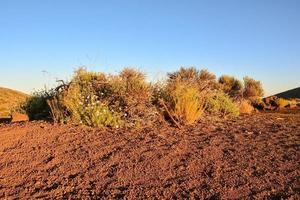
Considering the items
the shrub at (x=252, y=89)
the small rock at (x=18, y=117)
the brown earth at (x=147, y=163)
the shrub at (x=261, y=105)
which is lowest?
the brown earth at (x=147, y=163)

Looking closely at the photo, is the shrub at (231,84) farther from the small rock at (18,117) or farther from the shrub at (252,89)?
the small rock at (18,117)

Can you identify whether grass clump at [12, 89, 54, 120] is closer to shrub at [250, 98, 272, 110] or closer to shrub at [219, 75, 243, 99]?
shrub at [250, 98, 272, 110]

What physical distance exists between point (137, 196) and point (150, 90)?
5.92 m

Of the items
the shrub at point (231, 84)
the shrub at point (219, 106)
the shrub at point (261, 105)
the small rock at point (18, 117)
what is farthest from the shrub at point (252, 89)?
the small rock at point (18, 117)

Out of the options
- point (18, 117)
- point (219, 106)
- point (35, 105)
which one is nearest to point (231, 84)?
point (219, 106)

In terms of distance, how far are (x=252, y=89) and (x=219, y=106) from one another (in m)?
13.5

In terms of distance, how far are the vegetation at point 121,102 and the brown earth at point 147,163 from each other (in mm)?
594

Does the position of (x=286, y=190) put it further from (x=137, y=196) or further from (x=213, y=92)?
(x=213, y=92)

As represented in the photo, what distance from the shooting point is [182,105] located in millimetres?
10039

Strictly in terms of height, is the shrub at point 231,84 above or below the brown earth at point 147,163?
above

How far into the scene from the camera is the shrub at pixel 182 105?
1008 cm

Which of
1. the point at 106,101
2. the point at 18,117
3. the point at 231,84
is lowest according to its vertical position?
the point at 18,117

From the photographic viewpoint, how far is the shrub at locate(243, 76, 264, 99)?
24547mm

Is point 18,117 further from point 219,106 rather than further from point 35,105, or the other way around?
point 219,106
